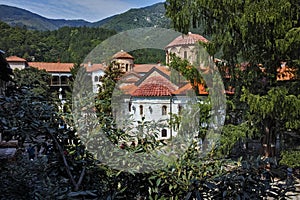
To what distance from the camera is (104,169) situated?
2.33 metres

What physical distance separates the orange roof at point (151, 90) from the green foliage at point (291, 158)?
269 inches

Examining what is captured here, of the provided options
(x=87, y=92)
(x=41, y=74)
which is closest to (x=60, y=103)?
(x=87, y=92)

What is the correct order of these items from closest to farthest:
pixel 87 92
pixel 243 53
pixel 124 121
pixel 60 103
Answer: pixel 60 103 → pixel 87 92 → pixel 124 121 → pixel 243 53

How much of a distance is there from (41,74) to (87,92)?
89.9ft

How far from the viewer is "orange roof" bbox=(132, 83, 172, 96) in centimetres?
1451

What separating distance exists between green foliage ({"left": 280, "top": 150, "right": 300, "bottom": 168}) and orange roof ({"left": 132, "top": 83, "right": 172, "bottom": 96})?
269 inches

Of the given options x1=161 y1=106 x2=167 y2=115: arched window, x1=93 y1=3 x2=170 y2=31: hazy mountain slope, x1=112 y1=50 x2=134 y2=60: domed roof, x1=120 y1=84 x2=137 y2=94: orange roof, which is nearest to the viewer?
x1=120 y1=84 x2=137 y2=94: orange roof

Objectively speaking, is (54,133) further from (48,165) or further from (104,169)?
(104,169)

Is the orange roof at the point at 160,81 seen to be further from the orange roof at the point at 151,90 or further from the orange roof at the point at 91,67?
the orange roof at the point at 91,67

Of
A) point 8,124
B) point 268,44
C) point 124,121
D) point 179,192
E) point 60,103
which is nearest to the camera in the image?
point 8,124

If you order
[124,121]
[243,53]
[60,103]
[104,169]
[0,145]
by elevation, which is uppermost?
[243,53]

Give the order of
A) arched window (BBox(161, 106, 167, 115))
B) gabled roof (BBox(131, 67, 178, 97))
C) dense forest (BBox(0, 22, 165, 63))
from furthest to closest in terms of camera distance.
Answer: dense forest (BBox(0, 22, 165, 63)) < gabled roof (BBox(131, 67, 178, 97)) < arched window (BBox(161, 106, 167, 115))

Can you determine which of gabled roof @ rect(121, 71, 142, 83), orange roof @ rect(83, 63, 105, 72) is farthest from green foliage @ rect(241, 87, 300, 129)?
gabled roof @ rect(121, 71, 142, 83)

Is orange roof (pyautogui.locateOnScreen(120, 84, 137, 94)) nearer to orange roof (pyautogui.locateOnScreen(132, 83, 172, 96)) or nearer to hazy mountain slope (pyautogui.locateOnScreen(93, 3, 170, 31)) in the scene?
orange roof (pyautogui.locateOnScreen(132, 83, 172, 96))
